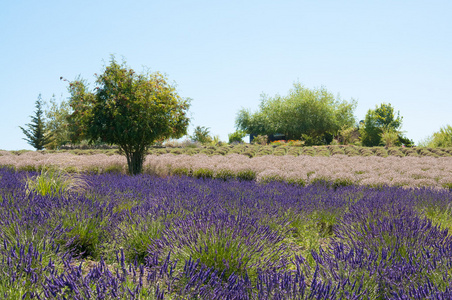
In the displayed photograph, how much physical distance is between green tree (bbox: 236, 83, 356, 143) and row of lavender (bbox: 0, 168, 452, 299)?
→ 30.3 m

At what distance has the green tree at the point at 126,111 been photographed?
10609 millimetres

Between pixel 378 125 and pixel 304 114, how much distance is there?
746 cm

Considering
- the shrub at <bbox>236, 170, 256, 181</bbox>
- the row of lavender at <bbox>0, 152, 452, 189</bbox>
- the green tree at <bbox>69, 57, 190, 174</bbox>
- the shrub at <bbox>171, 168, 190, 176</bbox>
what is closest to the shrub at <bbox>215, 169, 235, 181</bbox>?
the row of lavender at <bbox>0, 152, 452, 189</bbox>

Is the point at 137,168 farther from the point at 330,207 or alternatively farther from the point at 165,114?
the point at 330,207

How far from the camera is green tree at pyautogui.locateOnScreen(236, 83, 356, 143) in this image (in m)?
36.8

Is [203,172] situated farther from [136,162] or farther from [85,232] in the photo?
[85,232]

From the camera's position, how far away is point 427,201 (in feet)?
19.3

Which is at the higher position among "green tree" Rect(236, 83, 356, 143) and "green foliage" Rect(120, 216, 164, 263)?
"green tree" Rect(236, 83, 356, 143)

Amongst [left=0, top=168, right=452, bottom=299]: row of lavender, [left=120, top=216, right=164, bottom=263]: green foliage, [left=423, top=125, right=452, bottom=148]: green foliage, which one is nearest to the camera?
[left=0, top=168, right=452, bottom=299]: row of lavender

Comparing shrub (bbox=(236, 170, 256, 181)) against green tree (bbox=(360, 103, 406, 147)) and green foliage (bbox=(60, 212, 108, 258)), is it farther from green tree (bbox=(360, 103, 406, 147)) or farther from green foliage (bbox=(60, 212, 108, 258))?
green tree (bbox=(360, 103, 406, 147))

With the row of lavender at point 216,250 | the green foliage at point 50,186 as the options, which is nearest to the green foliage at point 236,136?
the green foliage at point 50,186

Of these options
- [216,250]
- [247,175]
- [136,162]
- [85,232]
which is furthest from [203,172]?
[216,250]

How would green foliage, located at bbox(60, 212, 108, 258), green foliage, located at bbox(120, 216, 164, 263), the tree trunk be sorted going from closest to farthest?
green foliage, located at bbox(120, 216, 164, 263), green foliage, located at bbox(60, 212, 108, 258), the tree trunk

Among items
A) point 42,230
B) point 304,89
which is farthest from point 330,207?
point 304,89
